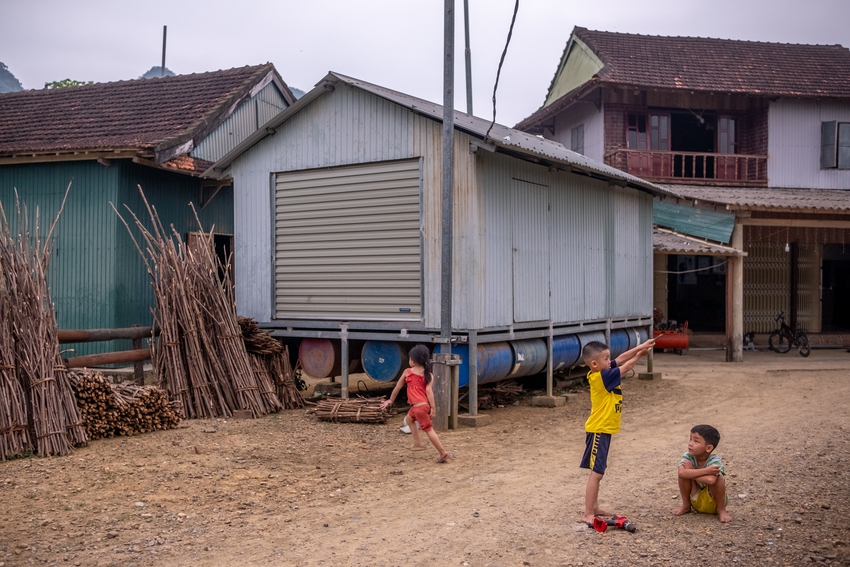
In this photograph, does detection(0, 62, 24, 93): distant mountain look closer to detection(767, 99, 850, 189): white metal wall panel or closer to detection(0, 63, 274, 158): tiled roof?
detection(0, 63, 274, 158): tiled roof

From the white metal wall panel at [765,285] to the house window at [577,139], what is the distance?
5346mm

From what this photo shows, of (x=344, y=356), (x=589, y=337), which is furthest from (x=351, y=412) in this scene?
(x=589, y=337)

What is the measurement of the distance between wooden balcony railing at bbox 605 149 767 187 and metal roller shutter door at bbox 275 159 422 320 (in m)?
11.2

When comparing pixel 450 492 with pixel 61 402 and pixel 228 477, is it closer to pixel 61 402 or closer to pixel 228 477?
pixel 228 477

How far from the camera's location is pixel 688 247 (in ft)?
52.9

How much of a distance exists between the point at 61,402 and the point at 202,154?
7.45 meters

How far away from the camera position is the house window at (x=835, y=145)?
2097 centimetres

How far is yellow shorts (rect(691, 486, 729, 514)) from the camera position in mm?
5477

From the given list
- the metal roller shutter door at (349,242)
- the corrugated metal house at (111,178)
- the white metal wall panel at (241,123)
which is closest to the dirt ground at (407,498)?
the metal roller shutter door at (349,242)

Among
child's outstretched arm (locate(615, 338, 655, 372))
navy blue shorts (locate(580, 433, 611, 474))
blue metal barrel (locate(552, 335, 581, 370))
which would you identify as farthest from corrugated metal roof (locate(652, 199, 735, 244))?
navy blue shorts (locate(580, 433, 611, 474))

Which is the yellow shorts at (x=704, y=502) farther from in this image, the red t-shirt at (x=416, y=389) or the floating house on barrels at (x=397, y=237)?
the floating house on barrels at (x=397, y=237)

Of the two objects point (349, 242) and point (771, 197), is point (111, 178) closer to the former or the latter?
point (349, 242)

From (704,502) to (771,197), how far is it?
1526 centimetres

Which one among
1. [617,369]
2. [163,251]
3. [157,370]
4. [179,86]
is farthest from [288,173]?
[617,369]
